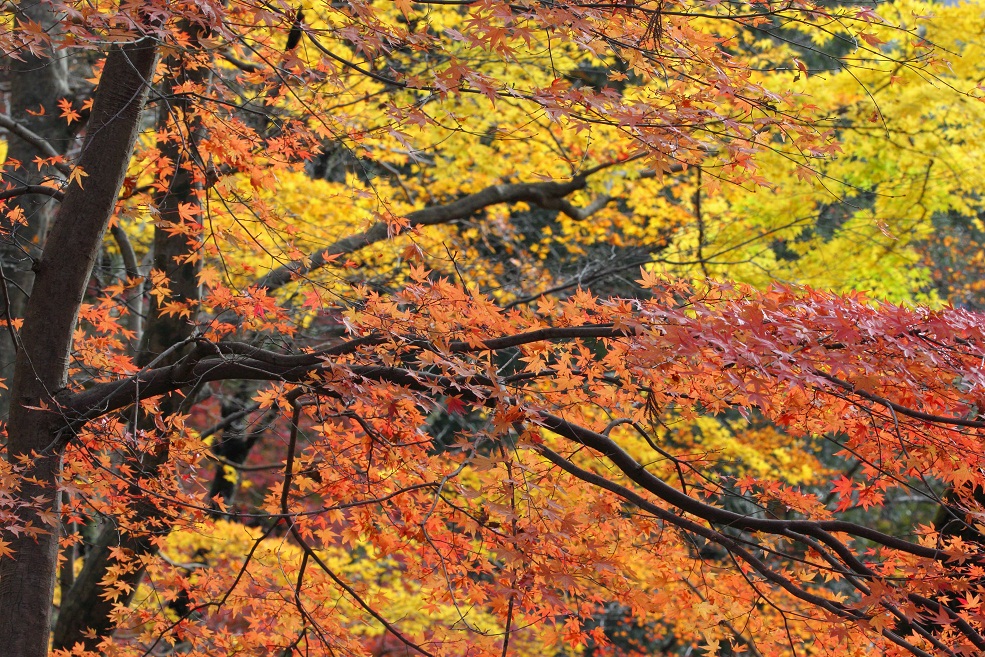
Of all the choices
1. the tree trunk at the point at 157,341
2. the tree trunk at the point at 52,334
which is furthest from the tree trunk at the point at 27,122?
the tree trunk at the point at 52,334

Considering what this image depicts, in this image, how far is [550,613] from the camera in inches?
161

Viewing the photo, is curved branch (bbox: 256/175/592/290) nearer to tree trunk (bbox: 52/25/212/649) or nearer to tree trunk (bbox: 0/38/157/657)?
tree trunk (bbox: 52/25/212/649)

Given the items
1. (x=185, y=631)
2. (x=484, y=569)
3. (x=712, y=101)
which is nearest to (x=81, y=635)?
(x=185, y=631)

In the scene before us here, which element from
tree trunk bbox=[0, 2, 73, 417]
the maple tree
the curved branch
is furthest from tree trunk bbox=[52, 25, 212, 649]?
tree trunk bbox=[0, 2, 73, 417]

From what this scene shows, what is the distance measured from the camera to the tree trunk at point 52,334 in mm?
3803

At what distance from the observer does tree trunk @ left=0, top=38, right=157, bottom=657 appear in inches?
150

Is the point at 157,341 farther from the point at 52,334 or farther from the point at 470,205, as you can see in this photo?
the point at 470,205

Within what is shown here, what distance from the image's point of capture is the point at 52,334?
3.96 meters

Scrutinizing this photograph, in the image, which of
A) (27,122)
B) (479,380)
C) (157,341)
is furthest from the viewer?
(27,122)

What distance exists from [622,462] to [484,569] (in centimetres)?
112

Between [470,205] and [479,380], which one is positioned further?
[470,205]

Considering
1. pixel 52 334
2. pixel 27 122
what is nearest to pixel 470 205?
pixel 52 334

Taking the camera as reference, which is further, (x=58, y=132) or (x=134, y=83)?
(x=58, y=132)

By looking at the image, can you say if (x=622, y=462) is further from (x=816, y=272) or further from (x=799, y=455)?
(x=799, y=455)
